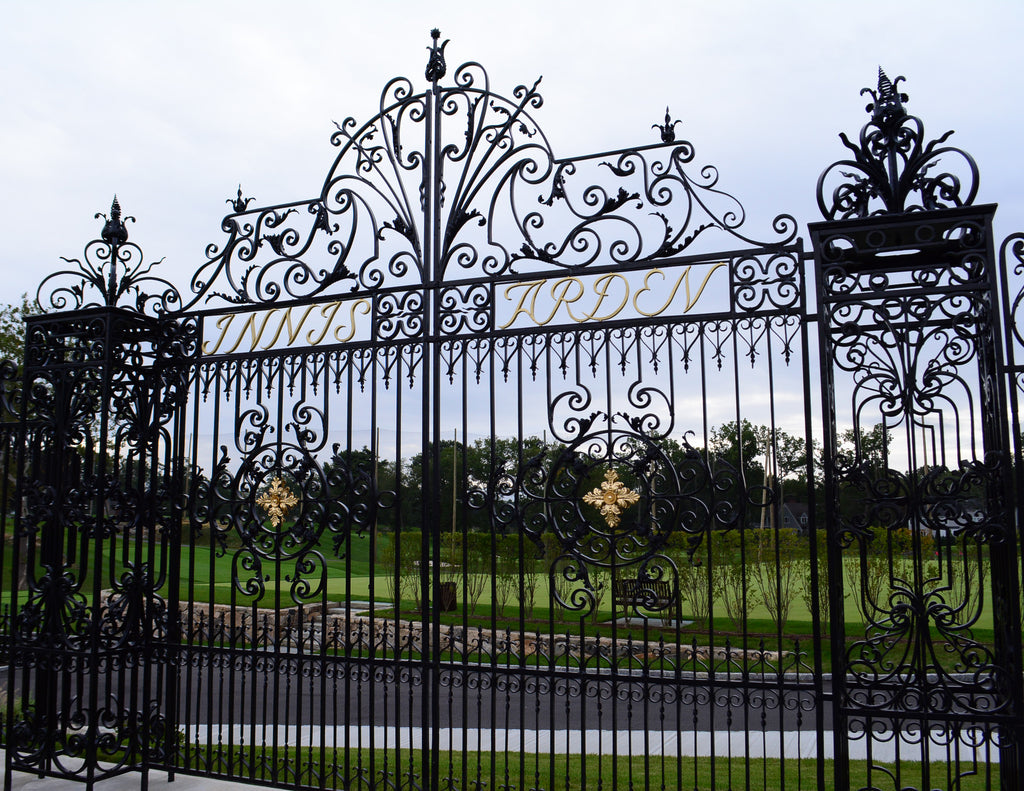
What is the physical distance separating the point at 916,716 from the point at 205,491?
13.6ft

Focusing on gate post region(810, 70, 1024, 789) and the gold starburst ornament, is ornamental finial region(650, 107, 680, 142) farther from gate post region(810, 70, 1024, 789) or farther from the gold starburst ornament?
the gold starburst ornament

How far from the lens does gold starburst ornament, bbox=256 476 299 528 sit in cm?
508

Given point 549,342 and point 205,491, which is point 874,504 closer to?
point 549,342

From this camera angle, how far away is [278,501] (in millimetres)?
5094

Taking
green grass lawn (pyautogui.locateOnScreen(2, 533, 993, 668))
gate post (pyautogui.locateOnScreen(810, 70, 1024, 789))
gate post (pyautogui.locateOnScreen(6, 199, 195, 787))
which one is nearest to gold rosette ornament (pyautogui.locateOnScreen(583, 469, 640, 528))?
gate post (pyautogui.locateOnScreen(810, 70, 1024, 789))

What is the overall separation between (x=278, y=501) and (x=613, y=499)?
6.98 feet

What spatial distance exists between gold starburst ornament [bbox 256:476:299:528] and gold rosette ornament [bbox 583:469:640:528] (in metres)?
1.93

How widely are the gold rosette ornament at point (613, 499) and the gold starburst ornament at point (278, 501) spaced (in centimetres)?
193

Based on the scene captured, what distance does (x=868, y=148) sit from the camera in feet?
13.0

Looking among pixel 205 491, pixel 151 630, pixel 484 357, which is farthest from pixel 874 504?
pixel 151 630

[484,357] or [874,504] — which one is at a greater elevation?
[484,357]

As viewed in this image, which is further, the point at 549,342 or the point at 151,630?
the point at 151,630

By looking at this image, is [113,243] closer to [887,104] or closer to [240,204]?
[240,204]

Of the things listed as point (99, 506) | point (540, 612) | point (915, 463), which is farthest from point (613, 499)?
point (540, 612)
